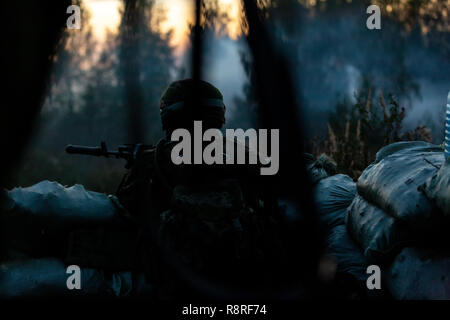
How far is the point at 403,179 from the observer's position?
2119 millimetres

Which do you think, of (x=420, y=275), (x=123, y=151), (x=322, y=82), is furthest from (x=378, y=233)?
(x=322, y=82)

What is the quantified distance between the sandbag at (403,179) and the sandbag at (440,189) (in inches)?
1.8

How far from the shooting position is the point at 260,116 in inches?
38.8

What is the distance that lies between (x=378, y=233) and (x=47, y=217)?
58.9 inches

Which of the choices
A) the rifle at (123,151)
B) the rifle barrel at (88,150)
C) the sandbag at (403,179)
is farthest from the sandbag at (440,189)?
the rifle barrel at (88,150)

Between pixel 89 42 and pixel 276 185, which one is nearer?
pixel 276 185

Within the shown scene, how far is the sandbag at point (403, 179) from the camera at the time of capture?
1.90 m

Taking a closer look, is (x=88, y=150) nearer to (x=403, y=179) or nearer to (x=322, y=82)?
(x=403, y=179)

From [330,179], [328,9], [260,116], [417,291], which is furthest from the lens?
[328,9]

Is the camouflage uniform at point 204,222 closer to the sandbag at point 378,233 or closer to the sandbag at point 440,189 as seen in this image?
the sandbag at point 378,233

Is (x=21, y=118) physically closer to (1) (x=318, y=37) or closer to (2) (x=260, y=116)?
(2) (x=260, y=116)

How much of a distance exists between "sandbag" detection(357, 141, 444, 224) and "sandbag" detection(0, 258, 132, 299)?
1.21 meters

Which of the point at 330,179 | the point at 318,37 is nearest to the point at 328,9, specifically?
the point at 318,37
